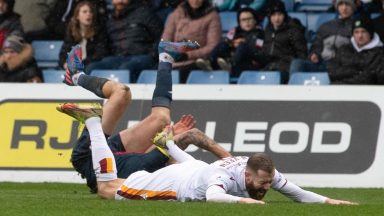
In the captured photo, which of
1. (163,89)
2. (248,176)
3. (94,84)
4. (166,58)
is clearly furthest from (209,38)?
(248,176)

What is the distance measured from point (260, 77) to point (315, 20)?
83.9 inches

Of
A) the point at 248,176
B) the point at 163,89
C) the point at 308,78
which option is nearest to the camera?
the point at 248,176

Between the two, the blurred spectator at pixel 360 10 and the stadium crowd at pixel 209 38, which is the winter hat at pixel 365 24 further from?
the blurred spectator at pixel 360 10

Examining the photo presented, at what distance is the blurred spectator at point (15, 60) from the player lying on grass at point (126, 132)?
5425 millimetres

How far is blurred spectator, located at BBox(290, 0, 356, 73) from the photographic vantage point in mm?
17844

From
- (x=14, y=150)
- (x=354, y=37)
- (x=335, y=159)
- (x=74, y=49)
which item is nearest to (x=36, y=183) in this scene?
(x=14, y=150)

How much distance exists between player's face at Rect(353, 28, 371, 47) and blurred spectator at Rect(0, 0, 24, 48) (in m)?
5.35

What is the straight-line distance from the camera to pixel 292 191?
448 inches

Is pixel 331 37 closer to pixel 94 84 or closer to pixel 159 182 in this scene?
pixel 94 84

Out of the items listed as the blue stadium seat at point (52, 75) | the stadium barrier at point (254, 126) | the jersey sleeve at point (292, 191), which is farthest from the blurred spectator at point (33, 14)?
the jersey sleeve at point (292, 191)

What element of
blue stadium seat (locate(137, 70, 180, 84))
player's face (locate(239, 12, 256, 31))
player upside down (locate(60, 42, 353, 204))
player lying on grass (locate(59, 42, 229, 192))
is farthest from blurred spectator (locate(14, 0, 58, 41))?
player upside down (locate(60, 42, 353, 204))

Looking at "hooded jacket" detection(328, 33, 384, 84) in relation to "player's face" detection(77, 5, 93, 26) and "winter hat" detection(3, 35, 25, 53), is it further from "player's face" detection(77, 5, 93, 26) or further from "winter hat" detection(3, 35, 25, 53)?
"winter hat" detection(3, 35, 25, 53)

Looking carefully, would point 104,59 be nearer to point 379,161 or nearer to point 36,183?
point 36,183

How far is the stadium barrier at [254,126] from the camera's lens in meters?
15.6
